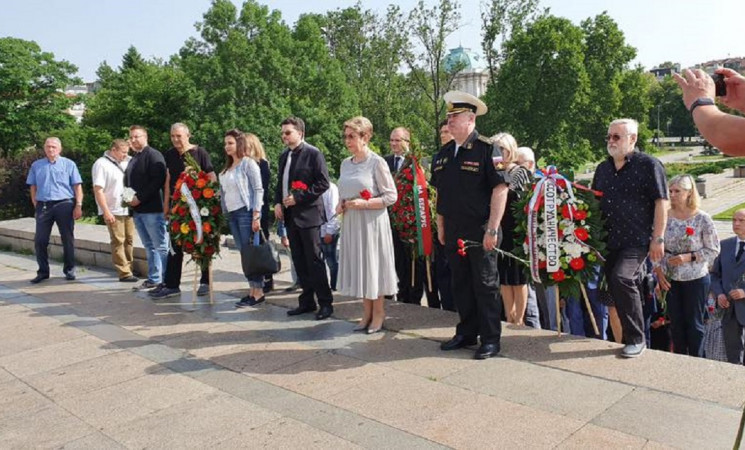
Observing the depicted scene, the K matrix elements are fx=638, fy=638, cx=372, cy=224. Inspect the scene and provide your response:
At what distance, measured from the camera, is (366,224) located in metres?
5.85

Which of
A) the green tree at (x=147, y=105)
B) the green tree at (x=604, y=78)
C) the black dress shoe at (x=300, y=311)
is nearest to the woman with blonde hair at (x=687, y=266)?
the black dress shoe at (x=300, y=311)

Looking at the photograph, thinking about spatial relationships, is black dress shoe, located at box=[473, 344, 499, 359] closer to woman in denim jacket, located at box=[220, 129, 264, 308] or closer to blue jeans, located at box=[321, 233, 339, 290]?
woman in denim jacket, located at box=[220, 129, 264, 308]

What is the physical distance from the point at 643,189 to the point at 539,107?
39.6 metres

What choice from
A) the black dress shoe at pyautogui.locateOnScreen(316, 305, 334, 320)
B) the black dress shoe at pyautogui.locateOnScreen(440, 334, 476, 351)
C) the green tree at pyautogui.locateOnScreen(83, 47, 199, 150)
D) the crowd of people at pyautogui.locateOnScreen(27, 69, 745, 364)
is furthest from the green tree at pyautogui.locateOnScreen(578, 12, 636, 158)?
the black dress shoe at pyautogui.locateOnScreen(440, 334, 476, 351)

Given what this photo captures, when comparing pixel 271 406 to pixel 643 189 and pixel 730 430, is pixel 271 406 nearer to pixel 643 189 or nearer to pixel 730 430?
pixel 730 430

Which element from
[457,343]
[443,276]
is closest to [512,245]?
[457,343]

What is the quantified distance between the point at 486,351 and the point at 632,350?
3.56ft

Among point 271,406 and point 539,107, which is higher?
point 539,107

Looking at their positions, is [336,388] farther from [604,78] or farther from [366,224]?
[604,78]

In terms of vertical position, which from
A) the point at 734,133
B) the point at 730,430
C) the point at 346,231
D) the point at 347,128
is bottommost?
the point at 730,430

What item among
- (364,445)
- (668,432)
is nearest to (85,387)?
(364,445)

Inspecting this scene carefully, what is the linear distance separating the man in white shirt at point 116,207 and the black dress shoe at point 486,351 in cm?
573

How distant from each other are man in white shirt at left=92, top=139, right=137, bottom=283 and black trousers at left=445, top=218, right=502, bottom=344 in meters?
5.51

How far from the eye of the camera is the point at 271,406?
429 cm
